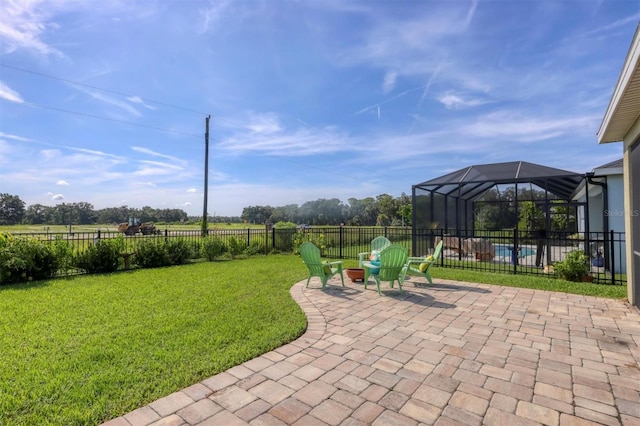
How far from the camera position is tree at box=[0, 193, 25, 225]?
3816cm

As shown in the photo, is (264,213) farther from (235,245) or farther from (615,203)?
(615,203)

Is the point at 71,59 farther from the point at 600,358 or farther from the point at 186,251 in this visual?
the point at 600,358

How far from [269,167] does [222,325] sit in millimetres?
23725

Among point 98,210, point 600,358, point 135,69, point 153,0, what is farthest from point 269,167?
point 98,210

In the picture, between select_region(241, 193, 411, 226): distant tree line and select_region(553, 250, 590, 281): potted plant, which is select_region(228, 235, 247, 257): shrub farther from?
select_region(241, 193, 411, 226): distant tree line

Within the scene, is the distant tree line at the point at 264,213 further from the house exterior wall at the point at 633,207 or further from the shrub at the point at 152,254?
the house exterior wall at the point at 633,207

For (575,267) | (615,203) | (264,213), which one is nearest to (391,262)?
(575,267)

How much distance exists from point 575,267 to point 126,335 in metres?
8.30

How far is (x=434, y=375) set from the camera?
2475 millimetres

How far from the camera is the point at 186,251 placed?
31.0ft

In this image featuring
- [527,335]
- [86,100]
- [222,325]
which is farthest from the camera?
[86,100]

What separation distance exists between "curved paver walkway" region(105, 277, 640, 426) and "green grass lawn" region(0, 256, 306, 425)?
0.90 ft

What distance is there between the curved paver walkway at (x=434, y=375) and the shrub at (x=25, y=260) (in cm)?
674

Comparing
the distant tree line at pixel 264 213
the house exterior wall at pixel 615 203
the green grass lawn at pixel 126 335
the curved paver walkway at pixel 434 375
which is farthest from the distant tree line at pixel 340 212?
the curved paver walkway at pixel 434 375
